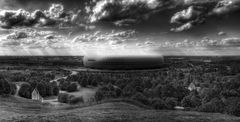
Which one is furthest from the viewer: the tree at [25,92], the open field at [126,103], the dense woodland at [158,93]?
the tree at [25,92]

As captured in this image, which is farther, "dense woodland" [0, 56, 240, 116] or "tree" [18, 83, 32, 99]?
"tree" [18, 83, 32, 99]

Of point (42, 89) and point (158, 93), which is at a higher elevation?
point (42, 89)

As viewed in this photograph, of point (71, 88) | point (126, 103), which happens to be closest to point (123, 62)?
point (71, 88)

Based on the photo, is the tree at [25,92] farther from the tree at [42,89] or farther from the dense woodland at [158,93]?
the tree at [42,89]

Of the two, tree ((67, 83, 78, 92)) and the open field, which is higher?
the open field

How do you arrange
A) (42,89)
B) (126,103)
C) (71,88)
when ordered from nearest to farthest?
(126,103) < (42,89) < (71,88)

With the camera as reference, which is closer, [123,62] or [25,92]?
[25,92]

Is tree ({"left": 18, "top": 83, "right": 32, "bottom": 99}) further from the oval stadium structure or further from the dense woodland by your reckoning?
the oval stadium structure

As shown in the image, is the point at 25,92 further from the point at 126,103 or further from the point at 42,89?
the point at 126,103

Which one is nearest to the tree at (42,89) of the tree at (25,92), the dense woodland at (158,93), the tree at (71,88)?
the dense woodland at (158,93)

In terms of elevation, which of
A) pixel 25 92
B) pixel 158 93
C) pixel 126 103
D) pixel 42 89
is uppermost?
pixel 126 103

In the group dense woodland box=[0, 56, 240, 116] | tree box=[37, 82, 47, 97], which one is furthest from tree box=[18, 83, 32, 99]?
tree box=[37, 82, 47, 97]
